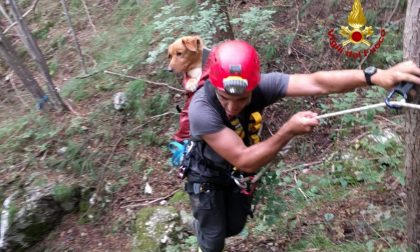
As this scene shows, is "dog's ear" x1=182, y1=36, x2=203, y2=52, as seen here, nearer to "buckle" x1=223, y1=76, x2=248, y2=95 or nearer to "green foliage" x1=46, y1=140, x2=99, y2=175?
"buckle" x1=223, y1=76, x2=248, y2=95

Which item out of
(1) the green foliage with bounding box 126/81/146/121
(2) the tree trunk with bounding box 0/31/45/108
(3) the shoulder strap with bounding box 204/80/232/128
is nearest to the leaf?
(3) the shoulder strap with bounding box 204/80/232/128

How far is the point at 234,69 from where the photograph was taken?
2.36 m

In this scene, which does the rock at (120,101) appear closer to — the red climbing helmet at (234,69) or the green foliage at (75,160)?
the green foliage at (75,160)

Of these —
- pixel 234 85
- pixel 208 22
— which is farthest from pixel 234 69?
pixel 208 22

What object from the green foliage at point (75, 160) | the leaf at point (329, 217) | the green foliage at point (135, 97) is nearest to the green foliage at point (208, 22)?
the green foliage at point (135, 97)

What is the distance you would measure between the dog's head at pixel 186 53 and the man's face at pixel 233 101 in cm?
150

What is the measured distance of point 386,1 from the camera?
5.35 m

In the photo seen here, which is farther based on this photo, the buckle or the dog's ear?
the dog's ear

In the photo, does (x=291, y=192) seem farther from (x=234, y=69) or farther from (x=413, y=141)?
(x=234, y=69)

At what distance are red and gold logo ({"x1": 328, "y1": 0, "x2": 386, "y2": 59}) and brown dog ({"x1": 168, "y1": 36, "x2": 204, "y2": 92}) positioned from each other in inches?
60.7

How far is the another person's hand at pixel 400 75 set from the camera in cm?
205

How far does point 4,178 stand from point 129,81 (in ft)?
6.58

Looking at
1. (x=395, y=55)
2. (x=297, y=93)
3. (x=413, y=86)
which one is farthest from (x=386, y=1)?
(x=413, y=86)

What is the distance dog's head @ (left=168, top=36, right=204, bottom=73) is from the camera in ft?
13.0
